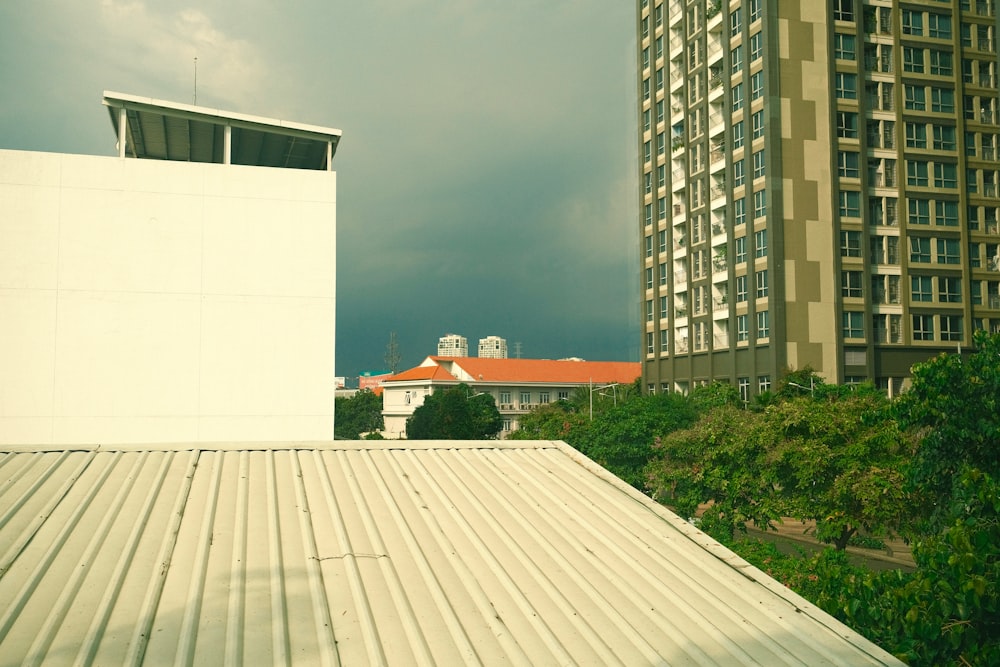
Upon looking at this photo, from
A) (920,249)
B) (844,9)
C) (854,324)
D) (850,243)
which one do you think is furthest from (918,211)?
(844,9)

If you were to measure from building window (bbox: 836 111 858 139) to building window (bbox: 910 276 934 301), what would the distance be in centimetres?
1276

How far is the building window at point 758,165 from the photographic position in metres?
61.4

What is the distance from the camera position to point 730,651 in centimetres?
777

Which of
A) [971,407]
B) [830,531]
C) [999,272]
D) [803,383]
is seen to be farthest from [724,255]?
[971,407]

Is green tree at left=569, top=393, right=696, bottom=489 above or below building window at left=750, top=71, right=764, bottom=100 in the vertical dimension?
below

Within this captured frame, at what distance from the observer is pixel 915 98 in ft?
210

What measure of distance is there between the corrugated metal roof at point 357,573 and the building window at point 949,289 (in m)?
62.4

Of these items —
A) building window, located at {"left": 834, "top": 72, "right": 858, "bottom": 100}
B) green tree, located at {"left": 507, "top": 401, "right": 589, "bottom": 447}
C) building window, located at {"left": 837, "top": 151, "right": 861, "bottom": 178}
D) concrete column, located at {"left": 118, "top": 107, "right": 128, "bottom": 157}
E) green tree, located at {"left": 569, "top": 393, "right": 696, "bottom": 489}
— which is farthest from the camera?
building window, located at {"left": 834, "top": 72, "right": 858, "bottom": 100}

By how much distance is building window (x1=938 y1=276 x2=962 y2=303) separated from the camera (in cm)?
6373

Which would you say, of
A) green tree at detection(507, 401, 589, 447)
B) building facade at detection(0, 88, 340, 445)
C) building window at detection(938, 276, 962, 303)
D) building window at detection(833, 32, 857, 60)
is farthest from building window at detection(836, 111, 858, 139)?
building facade at detection(0, 88, 340, 445)

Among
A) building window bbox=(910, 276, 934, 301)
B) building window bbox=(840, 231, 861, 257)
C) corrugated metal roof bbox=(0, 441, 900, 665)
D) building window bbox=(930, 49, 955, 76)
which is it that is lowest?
corrugated metal roof bbox=(0, 441, 900, 665)

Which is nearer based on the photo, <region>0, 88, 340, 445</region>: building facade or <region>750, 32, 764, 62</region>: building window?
<region>0, 88, 340, 445</region>: building facade

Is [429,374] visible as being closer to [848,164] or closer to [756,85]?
[756,85]

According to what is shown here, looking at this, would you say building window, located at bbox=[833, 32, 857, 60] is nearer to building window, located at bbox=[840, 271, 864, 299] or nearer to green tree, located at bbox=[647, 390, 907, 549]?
building window, located at bbox=[840, 271, 864, 299]
